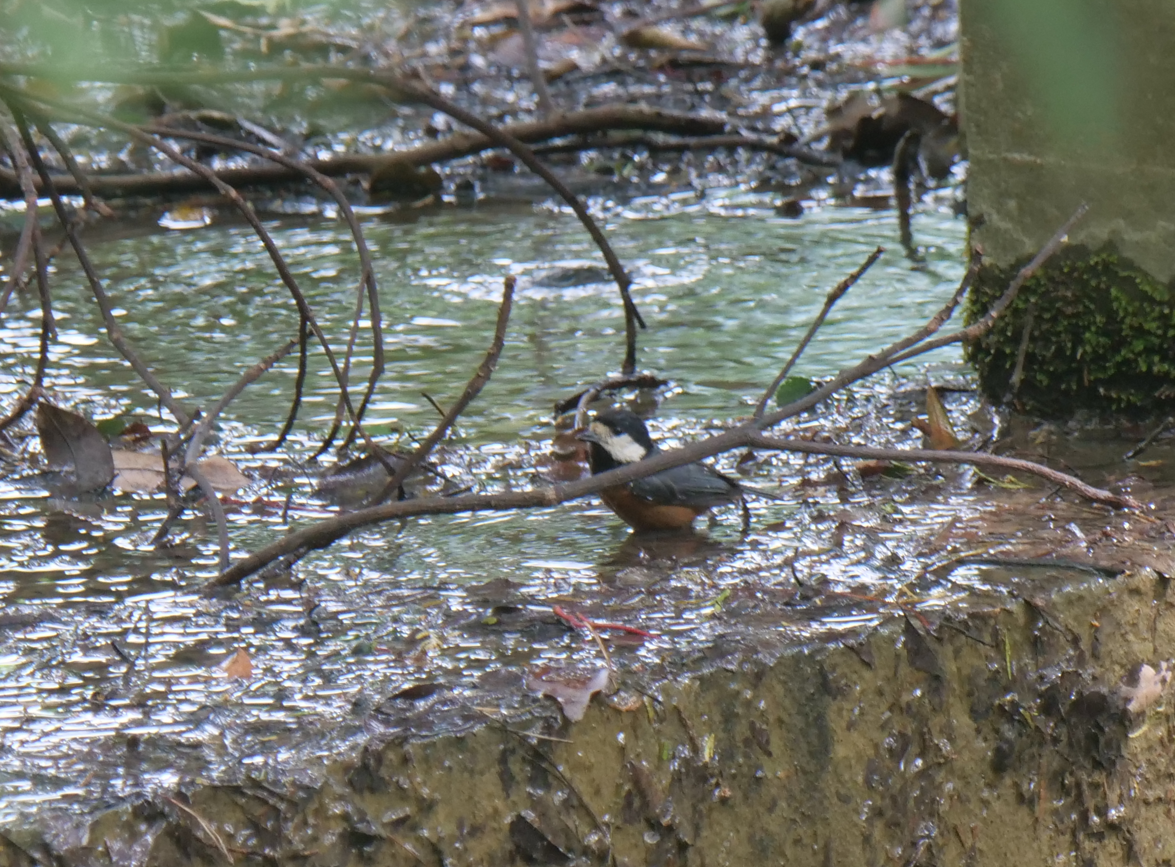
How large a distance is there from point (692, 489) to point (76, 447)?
128 cm

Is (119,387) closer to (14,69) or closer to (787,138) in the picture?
(14,69)

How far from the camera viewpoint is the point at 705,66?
9.16 m

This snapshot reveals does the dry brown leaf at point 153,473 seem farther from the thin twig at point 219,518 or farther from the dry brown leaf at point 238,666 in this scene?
the dry brown leaf at point 238,666

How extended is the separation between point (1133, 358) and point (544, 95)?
2.91 meters

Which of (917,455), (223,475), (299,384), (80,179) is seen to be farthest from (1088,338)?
(80,179)

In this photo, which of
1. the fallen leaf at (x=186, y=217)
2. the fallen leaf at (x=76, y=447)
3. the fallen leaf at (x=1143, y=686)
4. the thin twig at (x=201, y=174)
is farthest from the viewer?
the fallen leaf at (x=186, y=217)

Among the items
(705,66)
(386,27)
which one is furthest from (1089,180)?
(705,66)

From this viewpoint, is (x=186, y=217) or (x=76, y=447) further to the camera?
(x=186, y=217)

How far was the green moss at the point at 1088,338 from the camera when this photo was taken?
339cm

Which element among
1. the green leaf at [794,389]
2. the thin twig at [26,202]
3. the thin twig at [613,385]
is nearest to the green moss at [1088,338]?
the green leaf at [794,389]

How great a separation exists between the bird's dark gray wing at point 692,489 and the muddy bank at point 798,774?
71 cm

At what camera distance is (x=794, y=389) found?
3.68 meters

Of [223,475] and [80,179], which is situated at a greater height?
[80,179]

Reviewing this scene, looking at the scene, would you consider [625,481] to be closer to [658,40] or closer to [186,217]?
[186,217]
